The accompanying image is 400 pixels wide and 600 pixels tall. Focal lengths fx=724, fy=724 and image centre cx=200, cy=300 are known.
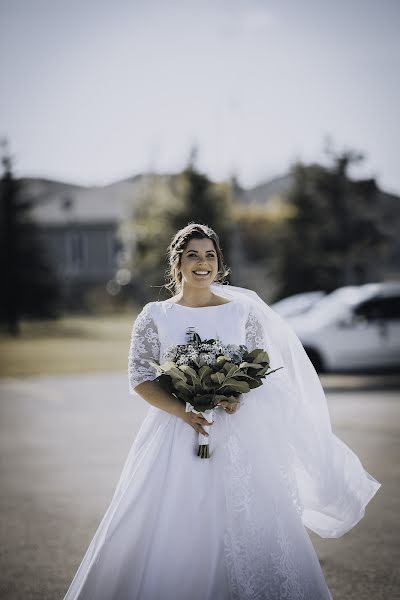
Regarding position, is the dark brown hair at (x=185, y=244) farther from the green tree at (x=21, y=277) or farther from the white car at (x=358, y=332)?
the green tree at (x=21, y=277)

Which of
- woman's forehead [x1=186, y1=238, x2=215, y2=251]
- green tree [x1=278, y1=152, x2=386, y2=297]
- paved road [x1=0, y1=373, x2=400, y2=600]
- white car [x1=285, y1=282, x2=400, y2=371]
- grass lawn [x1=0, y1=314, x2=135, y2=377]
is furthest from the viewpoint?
green tree [x1=278, y1=152, x2=386, y2=297]

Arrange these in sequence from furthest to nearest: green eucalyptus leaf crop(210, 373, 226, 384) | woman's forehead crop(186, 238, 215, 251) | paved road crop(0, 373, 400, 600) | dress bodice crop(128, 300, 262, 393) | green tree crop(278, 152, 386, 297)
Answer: green tree crop(278, 152, 386, 297), paved road crop(0, 373, 400, 600), woman's forehead crop(186, 238, 215, 251), dress bodice crop(128, 300, 262, 393), green eucalyptus leaf crop(210, 373, 226, 384)

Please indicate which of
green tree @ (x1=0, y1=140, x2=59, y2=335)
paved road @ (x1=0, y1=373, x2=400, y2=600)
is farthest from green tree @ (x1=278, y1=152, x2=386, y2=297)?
paved road @ (x1=0, y1=373, x2=400, y2=600)

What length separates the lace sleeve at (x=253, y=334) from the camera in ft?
12.9

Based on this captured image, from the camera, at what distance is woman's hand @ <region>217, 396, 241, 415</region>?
356 centimetres

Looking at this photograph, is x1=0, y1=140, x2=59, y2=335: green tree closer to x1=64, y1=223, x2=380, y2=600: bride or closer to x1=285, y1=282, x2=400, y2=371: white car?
x1=285, y1=282, x2=400, y2=371: white car

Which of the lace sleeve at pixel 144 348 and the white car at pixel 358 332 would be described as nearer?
the lace sleeve at pixel 144 348

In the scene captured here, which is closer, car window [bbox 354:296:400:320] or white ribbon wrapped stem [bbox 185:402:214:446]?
white ribbon wrapped stem [bbox 185:402:214:446]

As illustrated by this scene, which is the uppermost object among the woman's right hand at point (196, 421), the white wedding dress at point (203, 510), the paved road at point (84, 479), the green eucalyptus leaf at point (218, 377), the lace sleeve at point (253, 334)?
the lace sleeve at point (253, 334)

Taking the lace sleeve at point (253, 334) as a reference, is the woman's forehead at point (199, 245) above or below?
above

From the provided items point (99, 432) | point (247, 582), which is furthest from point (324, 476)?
point (99, 432)

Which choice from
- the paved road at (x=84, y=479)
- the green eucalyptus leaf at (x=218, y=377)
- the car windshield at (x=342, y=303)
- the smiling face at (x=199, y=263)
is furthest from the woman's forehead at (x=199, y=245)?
the car windshield at (x=342, y=303)

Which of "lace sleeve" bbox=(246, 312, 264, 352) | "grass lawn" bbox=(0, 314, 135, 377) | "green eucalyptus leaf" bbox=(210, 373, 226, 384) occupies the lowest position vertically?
"grass lawn" bbox=(0, 314, 135, 377)

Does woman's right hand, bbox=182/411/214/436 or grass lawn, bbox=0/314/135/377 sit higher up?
woman's right hand, bbox=182/411/214/436
